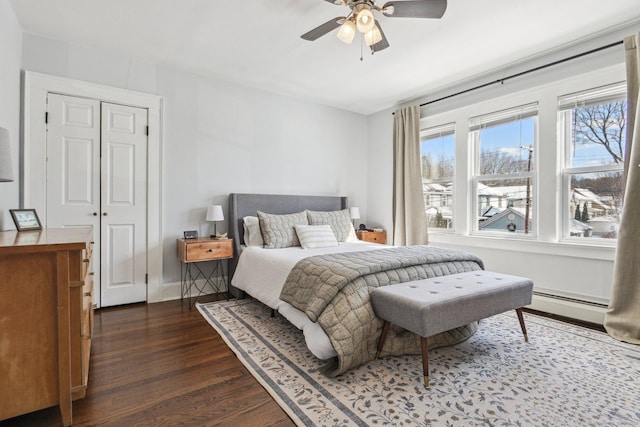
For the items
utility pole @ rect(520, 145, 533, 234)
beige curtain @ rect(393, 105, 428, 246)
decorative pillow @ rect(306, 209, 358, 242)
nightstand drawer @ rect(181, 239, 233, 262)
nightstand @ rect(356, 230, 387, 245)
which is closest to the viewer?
nightstand drawer @ rect(181, 239, 233, 262)

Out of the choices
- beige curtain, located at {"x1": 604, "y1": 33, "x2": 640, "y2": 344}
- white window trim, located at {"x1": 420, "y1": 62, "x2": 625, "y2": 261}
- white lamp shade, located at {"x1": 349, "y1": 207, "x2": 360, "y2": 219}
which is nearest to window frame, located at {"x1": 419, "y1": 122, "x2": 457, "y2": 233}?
white window trim, located at {"x1": 420, "y1": 62, "x2": 625, "y2": 261}

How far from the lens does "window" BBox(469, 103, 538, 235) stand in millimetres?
3428

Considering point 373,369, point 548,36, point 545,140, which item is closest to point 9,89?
point 373,369

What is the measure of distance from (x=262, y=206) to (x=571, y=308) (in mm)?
3447

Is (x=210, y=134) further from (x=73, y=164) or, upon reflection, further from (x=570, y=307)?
(x=570, y=307)

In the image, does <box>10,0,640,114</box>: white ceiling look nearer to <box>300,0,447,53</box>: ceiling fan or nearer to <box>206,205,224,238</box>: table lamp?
<box>300,0,447,53</box>: ceiling fan

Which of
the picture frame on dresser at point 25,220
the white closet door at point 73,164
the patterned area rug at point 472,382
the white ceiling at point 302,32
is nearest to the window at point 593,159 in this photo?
the white ceiling at point 302,32

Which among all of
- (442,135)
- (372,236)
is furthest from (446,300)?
(442,135)

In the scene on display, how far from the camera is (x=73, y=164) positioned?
3059mm

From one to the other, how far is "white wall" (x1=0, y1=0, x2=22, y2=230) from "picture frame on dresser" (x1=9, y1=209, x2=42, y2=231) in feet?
0.45

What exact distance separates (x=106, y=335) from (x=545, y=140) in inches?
176

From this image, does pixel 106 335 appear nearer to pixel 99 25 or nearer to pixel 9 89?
pixel 9 89

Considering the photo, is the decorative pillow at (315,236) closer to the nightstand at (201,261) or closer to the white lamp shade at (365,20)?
the nightstand at (201,261)

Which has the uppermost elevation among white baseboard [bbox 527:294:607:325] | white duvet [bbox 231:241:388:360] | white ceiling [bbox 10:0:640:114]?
white ceiling [bbox 10:0:640:114]
